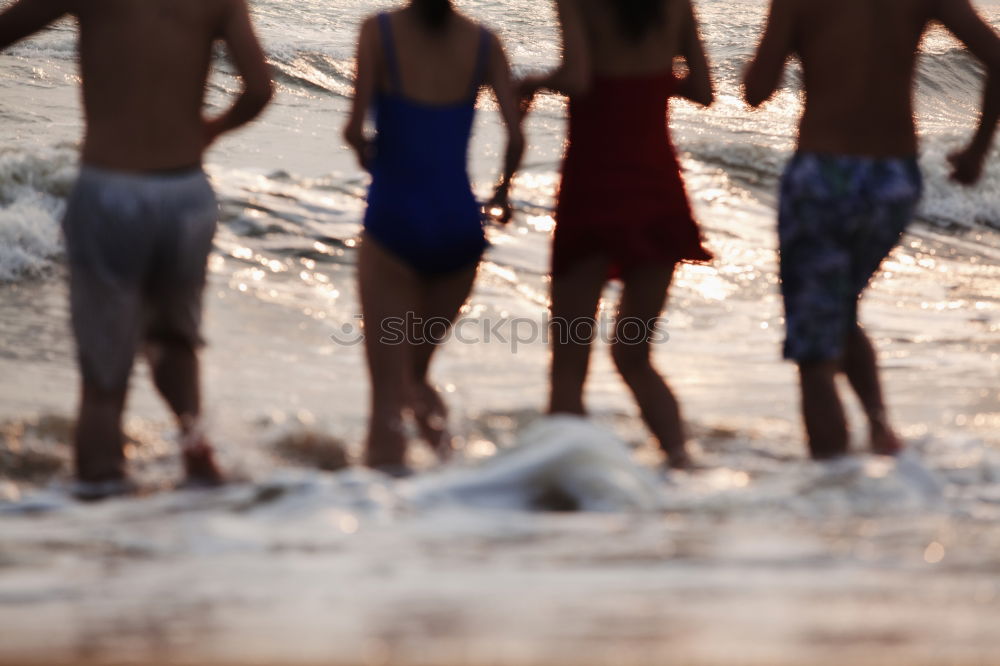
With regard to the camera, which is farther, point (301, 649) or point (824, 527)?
point (824, 527)

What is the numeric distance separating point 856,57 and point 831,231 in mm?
522

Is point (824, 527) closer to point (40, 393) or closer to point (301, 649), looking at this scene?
point (301, 649)

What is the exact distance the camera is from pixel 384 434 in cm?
442

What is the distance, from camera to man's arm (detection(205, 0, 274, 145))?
4336 mm

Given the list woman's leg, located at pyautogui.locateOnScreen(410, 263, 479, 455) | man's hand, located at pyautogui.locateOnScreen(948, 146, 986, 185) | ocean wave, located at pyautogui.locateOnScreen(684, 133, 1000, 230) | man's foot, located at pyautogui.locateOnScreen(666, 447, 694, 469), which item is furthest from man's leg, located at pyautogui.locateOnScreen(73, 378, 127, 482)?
ocean wave, located at pyautogui.locateOnScreen(684, 133, 1000, 230)

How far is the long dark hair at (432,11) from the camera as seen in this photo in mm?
4336

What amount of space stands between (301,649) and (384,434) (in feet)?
6.25

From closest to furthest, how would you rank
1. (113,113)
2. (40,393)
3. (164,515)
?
(164,515)
(113,113)
(40,393)

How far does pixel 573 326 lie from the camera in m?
4.52

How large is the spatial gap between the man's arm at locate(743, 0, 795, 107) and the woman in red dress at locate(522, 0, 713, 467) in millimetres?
215

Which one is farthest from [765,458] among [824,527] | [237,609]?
[237,609]

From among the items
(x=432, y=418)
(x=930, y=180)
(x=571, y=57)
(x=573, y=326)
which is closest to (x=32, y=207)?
(x=432, y=418)

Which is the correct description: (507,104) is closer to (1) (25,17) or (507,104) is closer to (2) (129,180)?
(2) (129,180)

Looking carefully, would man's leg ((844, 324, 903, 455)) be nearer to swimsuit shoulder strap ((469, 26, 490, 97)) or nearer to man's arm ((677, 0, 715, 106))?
man's arm ((677, 0, 715, 106))
